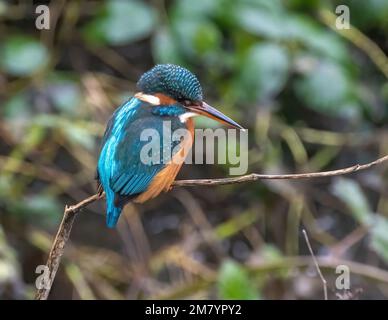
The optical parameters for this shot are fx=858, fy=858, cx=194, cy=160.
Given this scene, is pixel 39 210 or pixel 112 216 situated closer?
pixel 112 216

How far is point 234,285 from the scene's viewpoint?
291cm

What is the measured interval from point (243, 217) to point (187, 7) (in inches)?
37.7

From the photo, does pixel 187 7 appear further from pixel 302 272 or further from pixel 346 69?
pixel 302 272

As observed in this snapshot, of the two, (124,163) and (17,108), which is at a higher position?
(17,108)

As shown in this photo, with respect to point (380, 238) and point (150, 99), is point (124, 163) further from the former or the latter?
point (380, 238)

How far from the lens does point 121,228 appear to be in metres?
3.83

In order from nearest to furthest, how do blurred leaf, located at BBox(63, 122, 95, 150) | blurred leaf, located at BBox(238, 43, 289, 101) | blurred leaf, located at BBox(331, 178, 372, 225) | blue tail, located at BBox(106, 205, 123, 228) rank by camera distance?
1. blue tail, located at BBox(106, 205, 123, 228)
2. blurred leaf, located at BBox(331, 178, 372, 225)
3. blurred leaf, located at BBox(63, 122, 95, 150)
4. blurred leaf, located at BBox(238, 43, 289, 101)

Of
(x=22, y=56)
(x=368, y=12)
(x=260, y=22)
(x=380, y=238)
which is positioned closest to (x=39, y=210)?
(x=22, y=56)

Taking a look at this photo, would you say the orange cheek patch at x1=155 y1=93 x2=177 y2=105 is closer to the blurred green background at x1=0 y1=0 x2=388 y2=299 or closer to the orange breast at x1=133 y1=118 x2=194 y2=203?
the orange breast at x1=133 y1=118 x2=194 y2=203

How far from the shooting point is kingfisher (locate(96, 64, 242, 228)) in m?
2.17

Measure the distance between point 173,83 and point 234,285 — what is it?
91cm

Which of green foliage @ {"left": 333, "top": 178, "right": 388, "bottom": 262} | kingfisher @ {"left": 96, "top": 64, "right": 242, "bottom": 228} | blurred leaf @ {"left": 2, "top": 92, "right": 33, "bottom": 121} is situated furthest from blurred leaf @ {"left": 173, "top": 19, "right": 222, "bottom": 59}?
kingfisher @ {"left": 96, "top": 64, "right": 242, "bottom": 228}

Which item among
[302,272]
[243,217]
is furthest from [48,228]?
[302,272]

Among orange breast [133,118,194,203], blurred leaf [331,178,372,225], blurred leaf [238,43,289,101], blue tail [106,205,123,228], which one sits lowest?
blurred leaf [331,178,372,225]
